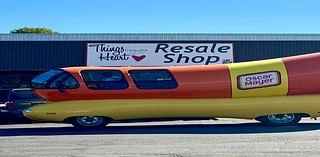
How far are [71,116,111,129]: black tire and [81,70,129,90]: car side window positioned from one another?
85 centimetres

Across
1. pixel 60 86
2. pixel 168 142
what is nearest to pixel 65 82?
pixel 60 86

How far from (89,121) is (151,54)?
11980mm

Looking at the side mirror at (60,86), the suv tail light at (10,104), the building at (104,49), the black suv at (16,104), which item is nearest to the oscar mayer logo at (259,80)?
the side mirror at (60,86)

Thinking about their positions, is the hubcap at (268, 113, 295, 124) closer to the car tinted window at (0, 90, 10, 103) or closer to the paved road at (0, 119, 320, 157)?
the paved road at (0, 119, 320, 157)

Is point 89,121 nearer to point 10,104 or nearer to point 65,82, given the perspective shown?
point 65,82

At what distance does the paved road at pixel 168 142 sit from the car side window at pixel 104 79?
1.30m

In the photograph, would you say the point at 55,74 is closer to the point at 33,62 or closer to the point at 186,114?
the point at 186,114

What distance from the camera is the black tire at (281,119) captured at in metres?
13.3

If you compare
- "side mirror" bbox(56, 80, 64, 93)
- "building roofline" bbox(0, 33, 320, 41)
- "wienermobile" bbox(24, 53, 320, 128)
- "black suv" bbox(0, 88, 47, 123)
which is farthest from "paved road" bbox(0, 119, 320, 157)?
"building roofline" bbox(0, 33, 320, 41)

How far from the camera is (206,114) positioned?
1323cm

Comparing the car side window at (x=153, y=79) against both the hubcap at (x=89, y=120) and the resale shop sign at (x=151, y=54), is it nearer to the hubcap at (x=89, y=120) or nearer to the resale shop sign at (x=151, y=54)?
the hubcap at (x=89, y=120)

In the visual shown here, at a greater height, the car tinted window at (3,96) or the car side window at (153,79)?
the car side window at (153,79)

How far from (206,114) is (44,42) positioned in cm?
1419

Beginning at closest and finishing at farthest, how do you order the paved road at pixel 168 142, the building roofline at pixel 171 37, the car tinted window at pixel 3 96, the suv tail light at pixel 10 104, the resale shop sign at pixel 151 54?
the paved road at pixel 168 142, the suv tail light at pixel 10 104, the car tinted window at pixel 3 96, the resale shop sign at pixel 151 54, the building roofline at pixel 171 37
